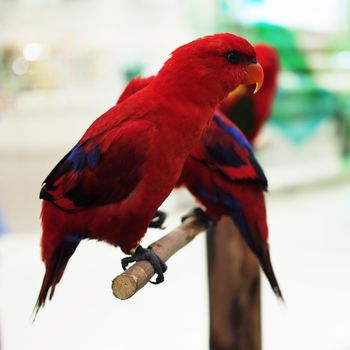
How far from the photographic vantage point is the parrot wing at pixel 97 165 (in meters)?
0.47

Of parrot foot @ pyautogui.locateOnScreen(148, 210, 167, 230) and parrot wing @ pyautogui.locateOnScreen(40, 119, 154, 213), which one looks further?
parrot foot @ pyautogui.locateOnScreen(148, 210, 167, 230)

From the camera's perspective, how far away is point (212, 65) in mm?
478

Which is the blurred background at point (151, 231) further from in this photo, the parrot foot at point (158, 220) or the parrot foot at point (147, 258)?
the parrot foot at point (147, 258)

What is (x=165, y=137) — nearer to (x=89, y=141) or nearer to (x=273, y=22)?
(x=89, y=141)

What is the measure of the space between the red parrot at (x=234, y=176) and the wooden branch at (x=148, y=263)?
0.24 ft

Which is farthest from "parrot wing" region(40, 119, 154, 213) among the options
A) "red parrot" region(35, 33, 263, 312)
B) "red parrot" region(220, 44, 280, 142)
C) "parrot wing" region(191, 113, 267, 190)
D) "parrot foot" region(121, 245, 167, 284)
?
"red parrot" region(220, 44, 280, 142)

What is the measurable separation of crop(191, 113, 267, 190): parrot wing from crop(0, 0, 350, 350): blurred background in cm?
13

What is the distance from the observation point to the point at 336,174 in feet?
10.4

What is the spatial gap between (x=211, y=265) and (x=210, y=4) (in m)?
1.53

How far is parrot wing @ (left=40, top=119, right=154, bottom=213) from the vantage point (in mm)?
470

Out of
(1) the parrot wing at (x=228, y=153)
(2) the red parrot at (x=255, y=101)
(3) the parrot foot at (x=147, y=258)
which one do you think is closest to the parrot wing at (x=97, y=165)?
(3) the parrot foot at (x=147, y=258)

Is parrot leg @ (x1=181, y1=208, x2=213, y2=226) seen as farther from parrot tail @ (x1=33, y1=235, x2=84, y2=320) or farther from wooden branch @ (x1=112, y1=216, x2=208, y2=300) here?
parrot tail @ (x1=33, y1=235, x2=84, y2=320)

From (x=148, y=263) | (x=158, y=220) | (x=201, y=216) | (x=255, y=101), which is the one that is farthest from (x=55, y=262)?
(x=255, y=101)

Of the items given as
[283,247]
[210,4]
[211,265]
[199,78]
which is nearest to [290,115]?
[210,4]
